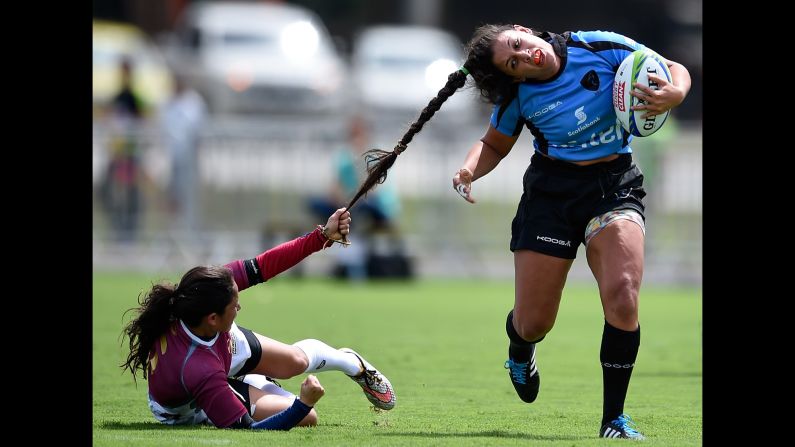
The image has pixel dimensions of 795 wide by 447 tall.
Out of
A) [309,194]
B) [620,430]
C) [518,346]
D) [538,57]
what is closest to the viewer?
[620,430]

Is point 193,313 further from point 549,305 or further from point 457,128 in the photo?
point 457,128

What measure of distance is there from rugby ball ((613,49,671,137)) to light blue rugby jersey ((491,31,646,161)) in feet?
0.36

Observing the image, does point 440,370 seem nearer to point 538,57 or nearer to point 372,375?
point 372,375

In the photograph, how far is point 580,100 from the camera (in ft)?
19.8

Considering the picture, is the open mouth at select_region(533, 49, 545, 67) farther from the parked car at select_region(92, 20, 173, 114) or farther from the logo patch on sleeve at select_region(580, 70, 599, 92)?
the parked car at select_region(92, 20, 173, 114)

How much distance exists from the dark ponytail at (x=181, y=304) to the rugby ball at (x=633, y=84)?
1937 mm

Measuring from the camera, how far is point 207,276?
228 inches

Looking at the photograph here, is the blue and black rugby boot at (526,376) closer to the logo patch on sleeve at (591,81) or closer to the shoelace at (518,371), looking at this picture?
the shoelace at (518,371)

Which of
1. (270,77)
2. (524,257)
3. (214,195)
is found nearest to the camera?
(524,257)

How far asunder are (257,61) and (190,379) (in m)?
19.1

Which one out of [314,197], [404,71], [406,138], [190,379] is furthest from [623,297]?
[404,71]

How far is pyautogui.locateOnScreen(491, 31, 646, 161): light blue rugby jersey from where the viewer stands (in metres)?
6.02
